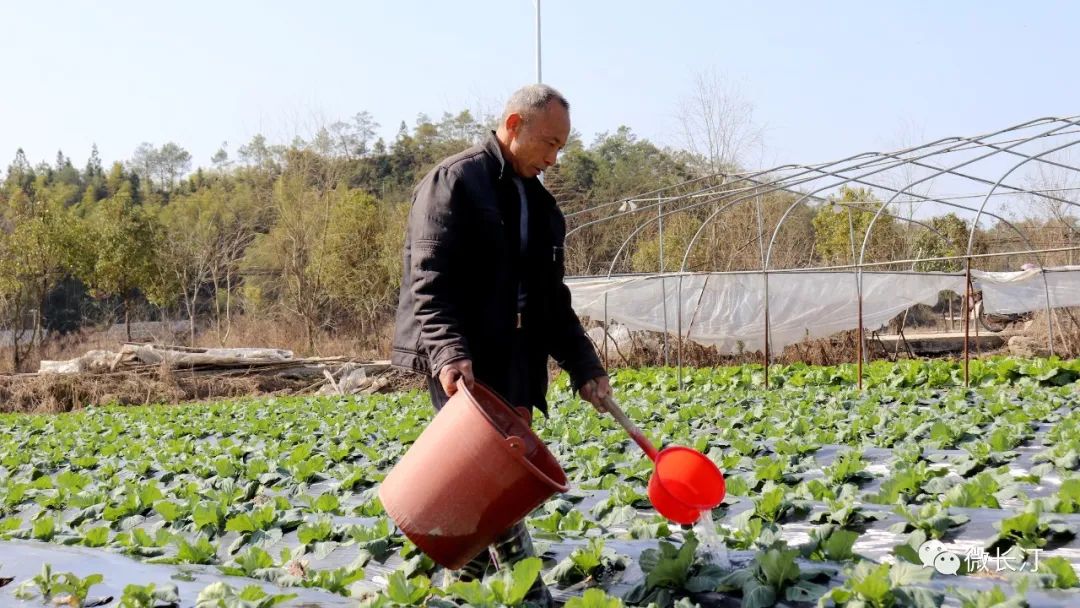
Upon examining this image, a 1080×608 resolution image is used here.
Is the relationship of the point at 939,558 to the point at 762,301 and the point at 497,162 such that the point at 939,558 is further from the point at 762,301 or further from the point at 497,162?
the point at 762,301

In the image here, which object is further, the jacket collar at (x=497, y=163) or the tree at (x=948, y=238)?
the tree at (x=948, y=238)

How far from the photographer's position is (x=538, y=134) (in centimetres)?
280

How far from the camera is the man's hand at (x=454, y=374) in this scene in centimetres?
266

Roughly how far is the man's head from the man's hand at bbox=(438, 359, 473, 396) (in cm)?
63

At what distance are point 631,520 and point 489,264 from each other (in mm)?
1258

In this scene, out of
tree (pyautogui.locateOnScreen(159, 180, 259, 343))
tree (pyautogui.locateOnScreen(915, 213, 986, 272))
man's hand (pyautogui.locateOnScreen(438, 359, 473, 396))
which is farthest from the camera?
tree (pyautogui.locateOnScreen(159, 180, 259, 343))

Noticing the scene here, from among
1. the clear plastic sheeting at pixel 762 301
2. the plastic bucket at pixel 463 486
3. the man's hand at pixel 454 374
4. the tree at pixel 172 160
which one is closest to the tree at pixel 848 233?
the clear plastic sheeting at pixel 762 301

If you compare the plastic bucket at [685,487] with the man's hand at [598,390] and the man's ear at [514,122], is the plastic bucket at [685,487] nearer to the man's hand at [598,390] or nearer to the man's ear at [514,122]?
the man's hand at [598,390]

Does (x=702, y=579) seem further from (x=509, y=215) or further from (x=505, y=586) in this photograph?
(x=509, y=215)

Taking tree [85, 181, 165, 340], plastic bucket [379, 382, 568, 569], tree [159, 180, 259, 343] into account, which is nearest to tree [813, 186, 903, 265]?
tree [159, 180, 259, 343]

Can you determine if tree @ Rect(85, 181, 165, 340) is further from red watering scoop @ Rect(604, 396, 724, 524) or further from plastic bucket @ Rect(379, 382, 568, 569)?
red watering scoop @ Rect(604, 396, 724, 524)

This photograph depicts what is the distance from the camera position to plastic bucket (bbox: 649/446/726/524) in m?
2.74

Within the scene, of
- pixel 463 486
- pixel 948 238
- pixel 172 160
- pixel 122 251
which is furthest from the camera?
pixel 172 160

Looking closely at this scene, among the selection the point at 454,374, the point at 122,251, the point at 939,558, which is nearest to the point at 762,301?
the point at 939,558
